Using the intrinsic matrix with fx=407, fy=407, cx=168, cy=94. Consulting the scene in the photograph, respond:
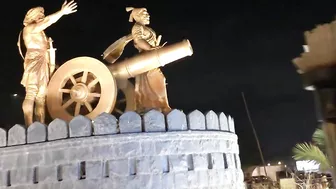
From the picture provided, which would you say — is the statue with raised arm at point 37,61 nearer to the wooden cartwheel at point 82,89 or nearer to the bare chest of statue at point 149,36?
the wooden cartwheel at point 82,89

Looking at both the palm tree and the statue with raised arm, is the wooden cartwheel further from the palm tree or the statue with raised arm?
the palm tree

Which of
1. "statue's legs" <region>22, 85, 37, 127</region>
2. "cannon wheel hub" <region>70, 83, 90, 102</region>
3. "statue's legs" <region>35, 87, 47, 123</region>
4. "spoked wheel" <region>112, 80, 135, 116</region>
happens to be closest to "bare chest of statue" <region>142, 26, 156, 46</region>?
"spoked wheel" <region>112, 80, 135, 116</region>

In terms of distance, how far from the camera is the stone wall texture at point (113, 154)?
5.68 meters

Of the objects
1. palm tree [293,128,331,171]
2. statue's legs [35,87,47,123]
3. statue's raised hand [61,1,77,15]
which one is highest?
statue's raised hand [61,1,77,15]

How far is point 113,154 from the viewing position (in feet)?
18.7

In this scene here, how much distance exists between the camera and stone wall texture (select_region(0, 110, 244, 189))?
5680 millimetres

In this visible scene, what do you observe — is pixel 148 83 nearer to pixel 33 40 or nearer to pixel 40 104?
pixel 40 104

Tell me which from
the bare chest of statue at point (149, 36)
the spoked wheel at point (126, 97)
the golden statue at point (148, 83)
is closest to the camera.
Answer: the golden statue at point (148, 83)

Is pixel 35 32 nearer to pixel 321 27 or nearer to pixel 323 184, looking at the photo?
pixel 321 27

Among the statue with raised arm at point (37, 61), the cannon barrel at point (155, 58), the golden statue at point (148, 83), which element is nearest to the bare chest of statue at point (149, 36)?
the golden statue at point (148, 83)

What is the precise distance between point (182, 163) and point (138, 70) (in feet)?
7.30

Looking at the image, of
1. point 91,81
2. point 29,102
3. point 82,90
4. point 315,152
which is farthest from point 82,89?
point 315,152

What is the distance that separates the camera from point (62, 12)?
7449mm

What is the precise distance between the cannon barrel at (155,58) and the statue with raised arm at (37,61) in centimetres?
118
